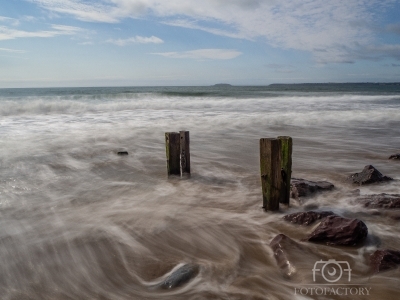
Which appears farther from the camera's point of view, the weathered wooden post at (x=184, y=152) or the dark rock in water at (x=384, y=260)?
the weathered wooden post at (x=184, y=152)

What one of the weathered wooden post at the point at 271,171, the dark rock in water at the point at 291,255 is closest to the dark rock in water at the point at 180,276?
the dark rock in water at the point at 291,255

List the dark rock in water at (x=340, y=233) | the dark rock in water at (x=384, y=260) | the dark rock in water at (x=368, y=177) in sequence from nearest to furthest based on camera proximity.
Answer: the dark rock in water at (x=384, y=260) → the dark rock in water at (x=340, y=233) → the dark rock in water at (x=368, y=177)

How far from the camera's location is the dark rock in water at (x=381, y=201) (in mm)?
4648

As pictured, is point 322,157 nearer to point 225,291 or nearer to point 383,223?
point 383,223

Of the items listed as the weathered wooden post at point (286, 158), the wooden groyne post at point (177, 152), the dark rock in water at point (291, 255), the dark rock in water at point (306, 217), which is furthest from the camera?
the wooden groyne post at point (177, 152)

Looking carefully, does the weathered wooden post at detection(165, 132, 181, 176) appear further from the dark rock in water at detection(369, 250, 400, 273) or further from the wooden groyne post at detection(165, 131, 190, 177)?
the dark rock in water at detection(369, 250, 400, 273)

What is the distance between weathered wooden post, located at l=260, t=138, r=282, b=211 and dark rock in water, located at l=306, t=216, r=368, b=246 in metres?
0.92

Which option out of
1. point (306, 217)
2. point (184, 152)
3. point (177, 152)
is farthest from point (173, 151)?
point (306, 217)

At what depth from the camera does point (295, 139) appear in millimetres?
11312

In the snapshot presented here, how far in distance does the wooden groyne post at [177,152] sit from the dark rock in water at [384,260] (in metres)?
3.93

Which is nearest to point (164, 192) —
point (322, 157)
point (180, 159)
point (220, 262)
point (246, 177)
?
point (180, 159)

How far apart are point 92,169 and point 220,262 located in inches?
187

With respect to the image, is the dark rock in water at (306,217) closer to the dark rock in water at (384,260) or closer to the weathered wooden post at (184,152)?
the dark rock in water at (384,260)

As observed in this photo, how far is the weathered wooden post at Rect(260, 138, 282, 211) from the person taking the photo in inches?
177
